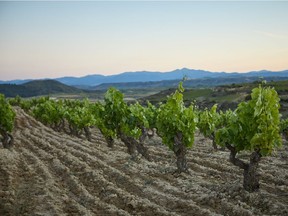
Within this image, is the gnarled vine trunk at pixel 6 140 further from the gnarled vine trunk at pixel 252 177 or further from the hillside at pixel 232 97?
the hillside at pixel 232 97

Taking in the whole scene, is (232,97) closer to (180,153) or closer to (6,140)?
(6,140)

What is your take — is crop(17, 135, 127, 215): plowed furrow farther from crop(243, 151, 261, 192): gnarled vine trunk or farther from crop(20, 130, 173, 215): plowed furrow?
crop(243, 151, 261, 192): gnarled vine trunk

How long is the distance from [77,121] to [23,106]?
48655 mm

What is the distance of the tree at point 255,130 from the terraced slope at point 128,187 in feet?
4.21

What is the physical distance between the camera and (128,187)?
18.2 metres

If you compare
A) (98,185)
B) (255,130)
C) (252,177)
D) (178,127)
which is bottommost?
(98,185)

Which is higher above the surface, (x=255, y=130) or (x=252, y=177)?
(x=255, y=130)

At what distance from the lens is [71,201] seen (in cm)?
1611

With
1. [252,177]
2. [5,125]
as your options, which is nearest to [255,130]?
[252,177]

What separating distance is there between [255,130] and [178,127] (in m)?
5.84

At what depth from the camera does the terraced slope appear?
1484 cm

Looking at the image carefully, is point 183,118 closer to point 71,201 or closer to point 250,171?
point 250,171

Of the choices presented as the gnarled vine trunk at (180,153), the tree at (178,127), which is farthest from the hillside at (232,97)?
the gnarled vine trunk at (180,153)

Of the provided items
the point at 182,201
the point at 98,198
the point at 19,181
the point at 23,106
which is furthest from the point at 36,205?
the point at 23,106
